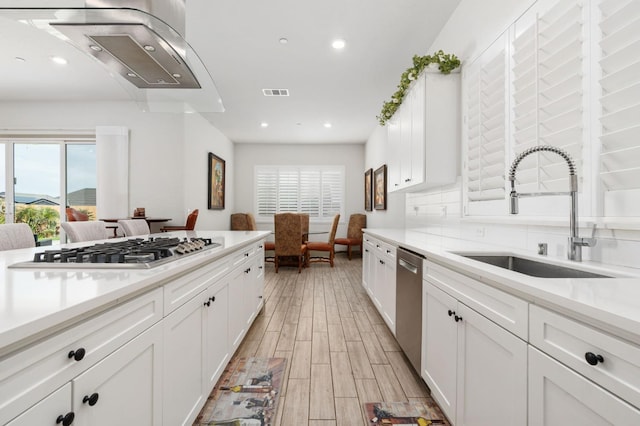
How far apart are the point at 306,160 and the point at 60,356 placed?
289 inches

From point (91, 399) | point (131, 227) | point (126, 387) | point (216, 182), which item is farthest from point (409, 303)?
point (216, 182)

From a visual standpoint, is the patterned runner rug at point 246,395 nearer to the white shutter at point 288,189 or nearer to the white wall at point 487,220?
the white wall at point 487,220

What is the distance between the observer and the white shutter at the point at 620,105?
111cm

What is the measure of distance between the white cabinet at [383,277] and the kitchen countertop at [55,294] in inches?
72.3

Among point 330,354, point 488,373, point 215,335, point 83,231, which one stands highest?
point 83,231

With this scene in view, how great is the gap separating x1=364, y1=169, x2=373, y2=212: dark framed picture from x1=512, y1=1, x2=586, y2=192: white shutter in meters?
4.92

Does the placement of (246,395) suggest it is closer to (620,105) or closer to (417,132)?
(620,105)

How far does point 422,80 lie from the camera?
2.61 metres

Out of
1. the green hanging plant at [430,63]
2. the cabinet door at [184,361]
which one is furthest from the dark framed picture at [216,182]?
the cabinet door at [184,361]

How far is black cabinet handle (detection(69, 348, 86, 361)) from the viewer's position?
0.72 m

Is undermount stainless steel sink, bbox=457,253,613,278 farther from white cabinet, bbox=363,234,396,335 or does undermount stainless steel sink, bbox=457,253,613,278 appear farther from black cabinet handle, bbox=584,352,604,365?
white cabinet, bbox=363,234,396,335

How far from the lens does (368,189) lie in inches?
280

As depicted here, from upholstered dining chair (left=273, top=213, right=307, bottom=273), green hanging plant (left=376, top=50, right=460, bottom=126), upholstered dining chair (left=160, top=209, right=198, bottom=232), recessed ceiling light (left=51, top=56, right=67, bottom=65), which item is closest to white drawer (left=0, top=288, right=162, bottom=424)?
green hanging plant (left=376, top=50, right=460, bottom=126)

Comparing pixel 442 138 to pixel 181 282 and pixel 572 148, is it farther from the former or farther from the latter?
pixel 181 282
